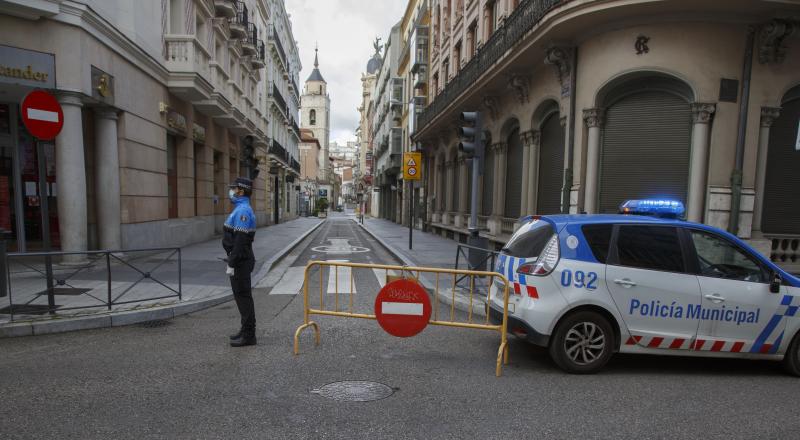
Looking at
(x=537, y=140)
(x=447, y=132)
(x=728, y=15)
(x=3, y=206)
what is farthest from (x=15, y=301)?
(x=447, y=132)

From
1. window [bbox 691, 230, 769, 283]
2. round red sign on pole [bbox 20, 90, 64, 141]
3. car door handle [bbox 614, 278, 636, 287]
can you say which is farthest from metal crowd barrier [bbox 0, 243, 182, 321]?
window [bbox 691, 230, 769, 283]

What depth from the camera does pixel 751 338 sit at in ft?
15.2

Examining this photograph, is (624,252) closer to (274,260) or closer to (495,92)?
(274,260)

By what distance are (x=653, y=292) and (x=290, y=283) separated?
23.3 feet

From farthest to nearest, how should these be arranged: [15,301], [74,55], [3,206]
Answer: [3,206]
[74,55]
[15,301]

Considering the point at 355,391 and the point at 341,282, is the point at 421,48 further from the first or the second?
the point at 355,391

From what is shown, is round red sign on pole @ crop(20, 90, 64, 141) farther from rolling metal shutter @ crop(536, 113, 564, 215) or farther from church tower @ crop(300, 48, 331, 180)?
church tower @ crop(300, 48, 331, 180)

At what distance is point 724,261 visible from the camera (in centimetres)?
482

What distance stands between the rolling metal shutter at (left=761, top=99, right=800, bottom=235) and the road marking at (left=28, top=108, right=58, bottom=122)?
521 inches

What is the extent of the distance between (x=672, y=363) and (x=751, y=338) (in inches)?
32.4

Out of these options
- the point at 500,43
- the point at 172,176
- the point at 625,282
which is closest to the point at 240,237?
the point at 625,282

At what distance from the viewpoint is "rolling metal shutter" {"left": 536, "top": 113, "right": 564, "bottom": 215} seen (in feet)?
39.2

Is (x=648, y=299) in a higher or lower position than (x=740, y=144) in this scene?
lower

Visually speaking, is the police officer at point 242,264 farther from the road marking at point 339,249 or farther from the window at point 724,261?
the road marking at point 339,249
